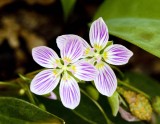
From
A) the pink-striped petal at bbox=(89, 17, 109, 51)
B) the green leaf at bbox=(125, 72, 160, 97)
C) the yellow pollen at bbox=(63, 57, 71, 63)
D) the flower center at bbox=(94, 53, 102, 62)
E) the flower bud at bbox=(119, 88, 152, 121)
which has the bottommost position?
the green leaf at bbox=(125, 72, 160, 97)

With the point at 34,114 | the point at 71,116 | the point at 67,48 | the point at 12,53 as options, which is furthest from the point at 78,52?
the point at 12,53

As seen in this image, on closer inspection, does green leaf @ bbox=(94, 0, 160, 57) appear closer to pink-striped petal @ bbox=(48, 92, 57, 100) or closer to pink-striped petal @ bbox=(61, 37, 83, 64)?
pink-striped petal @ bbox=(61, 37, 83, 64)

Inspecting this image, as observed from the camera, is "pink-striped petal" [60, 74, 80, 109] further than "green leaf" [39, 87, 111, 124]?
No

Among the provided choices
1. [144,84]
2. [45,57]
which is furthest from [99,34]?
[144,84]

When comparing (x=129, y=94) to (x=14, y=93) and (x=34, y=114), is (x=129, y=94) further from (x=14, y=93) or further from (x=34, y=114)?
(x=14, y=93)

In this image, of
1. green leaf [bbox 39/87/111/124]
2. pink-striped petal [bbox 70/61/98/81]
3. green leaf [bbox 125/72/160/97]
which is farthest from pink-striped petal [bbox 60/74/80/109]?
green leaf [bbox 125/72/160/97]

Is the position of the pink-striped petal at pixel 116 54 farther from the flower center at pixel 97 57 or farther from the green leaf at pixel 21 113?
A: the green leaf at pixel 21 113

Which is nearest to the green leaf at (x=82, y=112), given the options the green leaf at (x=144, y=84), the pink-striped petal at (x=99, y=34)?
the pink-striped petal at (x=99, y=34)

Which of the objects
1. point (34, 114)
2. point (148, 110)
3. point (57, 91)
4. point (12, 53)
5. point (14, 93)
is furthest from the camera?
point (12, 53)
